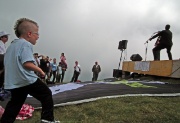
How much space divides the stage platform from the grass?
4214 mm

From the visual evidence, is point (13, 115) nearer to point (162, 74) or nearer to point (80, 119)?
point (80, 119)

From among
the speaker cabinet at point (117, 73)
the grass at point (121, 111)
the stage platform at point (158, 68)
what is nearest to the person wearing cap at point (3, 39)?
the grass at point (121, 111)

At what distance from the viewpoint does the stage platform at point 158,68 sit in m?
10.2

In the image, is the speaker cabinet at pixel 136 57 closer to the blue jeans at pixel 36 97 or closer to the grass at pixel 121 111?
the grass at pixel 121 111

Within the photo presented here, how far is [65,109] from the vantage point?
572 cm

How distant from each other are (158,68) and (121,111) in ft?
21.7

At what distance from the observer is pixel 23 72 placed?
3.59 m

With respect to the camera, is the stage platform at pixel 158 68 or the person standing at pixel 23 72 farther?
the stage platform at pixel 158 68

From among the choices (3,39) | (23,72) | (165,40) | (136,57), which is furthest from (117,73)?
(23,72)

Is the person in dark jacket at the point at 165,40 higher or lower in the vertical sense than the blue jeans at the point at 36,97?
higher

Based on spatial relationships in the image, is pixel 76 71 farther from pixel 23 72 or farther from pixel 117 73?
pixel 23 72

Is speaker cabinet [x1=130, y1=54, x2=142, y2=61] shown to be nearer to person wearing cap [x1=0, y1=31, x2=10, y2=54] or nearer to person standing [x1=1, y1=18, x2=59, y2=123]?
person wearing cap [x1=0, y1=31, x2=10, y2=54]

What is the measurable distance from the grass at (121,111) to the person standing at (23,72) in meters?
1.28

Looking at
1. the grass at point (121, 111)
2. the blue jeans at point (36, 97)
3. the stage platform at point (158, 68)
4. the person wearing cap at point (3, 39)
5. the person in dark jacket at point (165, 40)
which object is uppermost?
the person in dark jacket at point (165, 40)
